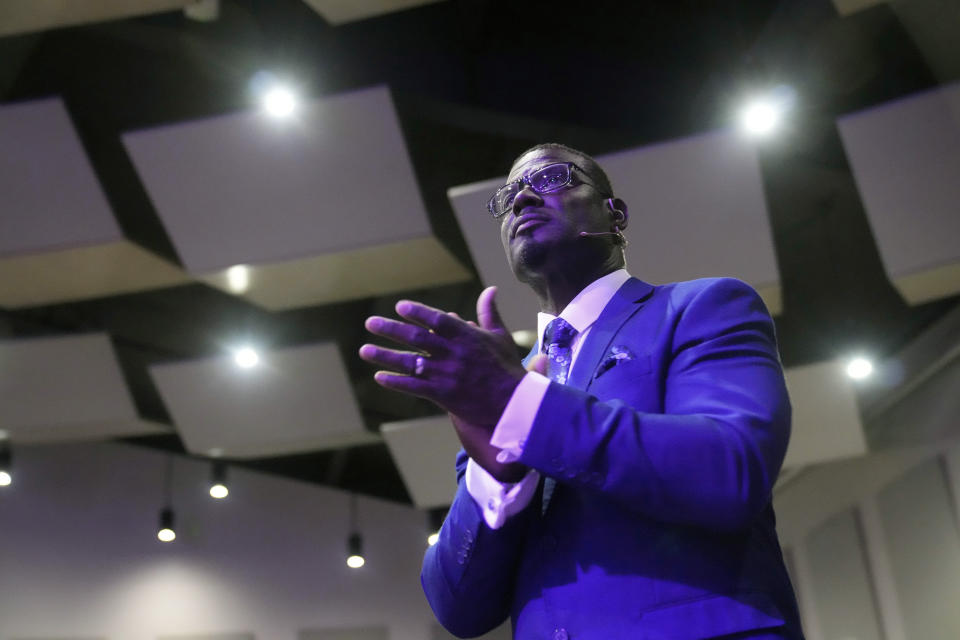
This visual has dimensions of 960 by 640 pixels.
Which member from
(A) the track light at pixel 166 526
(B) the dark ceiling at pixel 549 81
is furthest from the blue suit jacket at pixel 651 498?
(A) the track light at pixel 166 526

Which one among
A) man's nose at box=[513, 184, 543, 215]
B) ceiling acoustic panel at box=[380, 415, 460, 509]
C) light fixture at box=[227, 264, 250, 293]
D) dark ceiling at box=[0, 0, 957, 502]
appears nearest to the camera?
man's nose at box=[513, 184, 543, 215]

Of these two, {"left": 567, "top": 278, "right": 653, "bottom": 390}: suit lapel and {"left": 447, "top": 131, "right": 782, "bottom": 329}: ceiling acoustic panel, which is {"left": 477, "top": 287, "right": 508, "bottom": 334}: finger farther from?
{"left": 447, "top": 131, "right": 782, "bottom": 329}: ceiling acoustic panel

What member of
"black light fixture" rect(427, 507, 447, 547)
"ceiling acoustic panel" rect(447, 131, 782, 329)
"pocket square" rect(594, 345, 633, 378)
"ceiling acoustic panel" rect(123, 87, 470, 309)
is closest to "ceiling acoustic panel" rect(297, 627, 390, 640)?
"black light fixture" rect(427, 507, 447, 547)

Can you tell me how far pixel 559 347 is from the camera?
3.49ft

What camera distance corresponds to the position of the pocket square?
0.96 metres

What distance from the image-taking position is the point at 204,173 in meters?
3.84

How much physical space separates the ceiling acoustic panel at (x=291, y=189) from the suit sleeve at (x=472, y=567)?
9.20ft

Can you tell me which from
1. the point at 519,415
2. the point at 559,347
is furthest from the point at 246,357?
the point at 519,415

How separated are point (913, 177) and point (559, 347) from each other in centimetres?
308

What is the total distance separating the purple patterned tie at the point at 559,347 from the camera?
103cm

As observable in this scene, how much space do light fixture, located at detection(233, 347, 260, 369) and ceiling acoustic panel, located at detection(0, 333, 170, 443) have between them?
2.22 feet

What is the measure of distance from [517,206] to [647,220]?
275cm

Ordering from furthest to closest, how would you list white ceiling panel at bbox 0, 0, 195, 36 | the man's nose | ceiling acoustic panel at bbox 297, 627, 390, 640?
ceiling acoustic panel at bbox 297, 627, 390, 640 < white ceiling panel at bbox 0, 0, 195, 36 < the man's nose

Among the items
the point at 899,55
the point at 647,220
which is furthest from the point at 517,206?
the point at 899,55
